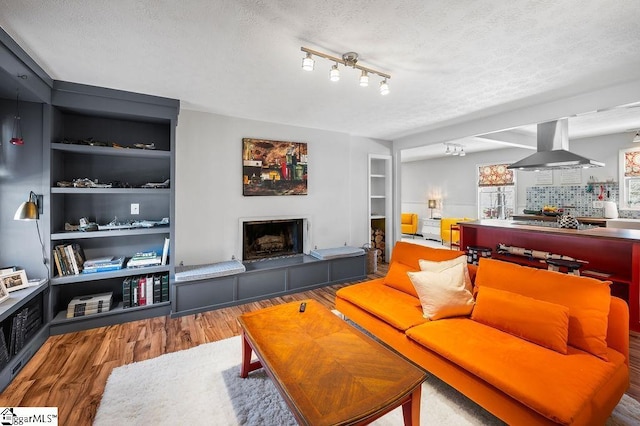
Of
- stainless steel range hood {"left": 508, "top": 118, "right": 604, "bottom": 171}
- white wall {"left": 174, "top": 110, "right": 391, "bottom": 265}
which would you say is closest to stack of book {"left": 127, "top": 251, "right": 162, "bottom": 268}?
white wall {"left": 174, "top": 110, "right": 391, "bottom": 265}

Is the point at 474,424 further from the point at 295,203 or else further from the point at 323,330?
the point at 295,203

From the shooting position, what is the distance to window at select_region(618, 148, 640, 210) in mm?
5215

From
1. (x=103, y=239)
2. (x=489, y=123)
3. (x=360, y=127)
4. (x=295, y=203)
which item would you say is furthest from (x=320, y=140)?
(x=103, y=239)

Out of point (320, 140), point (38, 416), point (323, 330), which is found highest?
point (320, 140)

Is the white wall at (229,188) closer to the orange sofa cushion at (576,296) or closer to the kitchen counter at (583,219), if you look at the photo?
the orange sofa cushion at (576,296)

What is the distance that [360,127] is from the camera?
4590 mm

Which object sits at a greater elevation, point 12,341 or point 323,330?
point 323,330

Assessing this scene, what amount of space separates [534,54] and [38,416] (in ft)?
14.2

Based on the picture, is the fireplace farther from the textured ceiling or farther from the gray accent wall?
Result: the gray accent wall

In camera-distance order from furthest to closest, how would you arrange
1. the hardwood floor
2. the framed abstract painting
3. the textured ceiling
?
1. the framed abstract painting
2. the hardwood floor
3. the textured ceiling

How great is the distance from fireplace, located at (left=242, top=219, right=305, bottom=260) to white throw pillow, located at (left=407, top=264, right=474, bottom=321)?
8.29ft

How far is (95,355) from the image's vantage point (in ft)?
8.18

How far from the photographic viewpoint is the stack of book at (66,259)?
2.88 m

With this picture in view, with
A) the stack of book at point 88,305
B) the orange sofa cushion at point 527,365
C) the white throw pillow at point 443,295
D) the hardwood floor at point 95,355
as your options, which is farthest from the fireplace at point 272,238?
the orange sofa cushion at point 527,365
